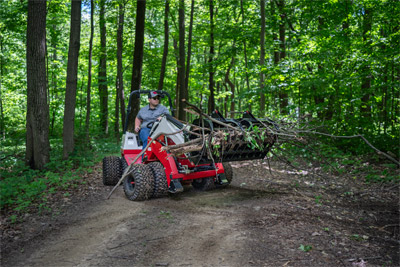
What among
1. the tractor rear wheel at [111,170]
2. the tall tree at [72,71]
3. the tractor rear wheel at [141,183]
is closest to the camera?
the tractor rear wheel at [141,183]

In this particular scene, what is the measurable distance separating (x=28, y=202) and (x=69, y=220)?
114 cm

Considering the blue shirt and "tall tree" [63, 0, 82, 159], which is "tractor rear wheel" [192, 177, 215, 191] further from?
"tall tree" [63, 0, 82, 159]

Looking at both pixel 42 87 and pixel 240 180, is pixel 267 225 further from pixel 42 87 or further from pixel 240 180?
pixel 42 87

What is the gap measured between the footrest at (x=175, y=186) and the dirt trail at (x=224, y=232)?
233 millimetres

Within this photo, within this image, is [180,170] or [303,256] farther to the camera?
[180,170]

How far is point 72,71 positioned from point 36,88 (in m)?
1.39

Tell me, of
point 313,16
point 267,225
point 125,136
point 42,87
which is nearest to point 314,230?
point 267,225

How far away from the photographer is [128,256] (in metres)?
3.89

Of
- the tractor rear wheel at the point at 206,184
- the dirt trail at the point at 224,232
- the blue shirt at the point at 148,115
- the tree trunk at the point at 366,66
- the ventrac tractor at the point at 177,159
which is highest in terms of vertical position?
the tree trunk at the point at 366,66

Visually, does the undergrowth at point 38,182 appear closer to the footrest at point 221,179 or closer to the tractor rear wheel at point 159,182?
the tractor rear wheel at point 159,182

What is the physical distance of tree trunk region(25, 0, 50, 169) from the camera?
9.13 metres

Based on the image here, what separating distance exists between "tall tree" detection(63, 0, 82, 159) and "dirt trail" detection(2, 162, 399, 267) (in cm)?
466

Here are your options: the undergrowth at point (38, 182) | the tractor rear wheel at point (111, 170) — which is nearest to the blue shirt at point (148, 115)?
the tractor rear wheel at point (111, 170)

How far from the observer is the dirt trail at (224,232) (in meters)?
3.80
